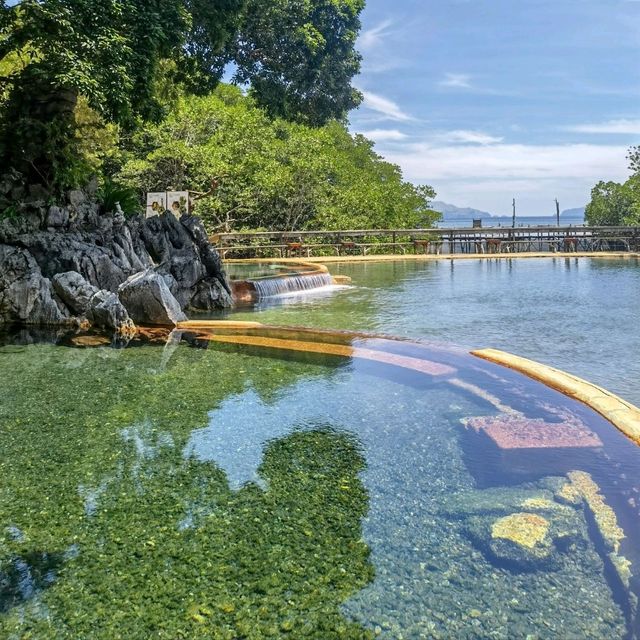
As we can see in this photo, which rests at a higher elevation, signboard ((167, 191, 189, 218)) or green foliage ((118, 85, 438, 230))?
green foliage ((118, 85, 438, 230))

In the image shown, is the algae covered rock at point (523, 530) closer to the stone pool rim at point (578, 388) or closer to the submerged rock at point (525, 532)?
the submerged rock at point (525, 532)

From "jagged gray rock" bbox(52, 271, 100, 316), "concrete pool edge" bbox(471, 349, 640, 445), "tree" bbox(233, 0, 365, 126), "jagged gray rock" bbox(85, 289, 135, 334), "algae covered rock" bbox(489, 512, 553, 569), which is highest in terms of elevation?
"tree" bbox(233, 0, 365, 126)

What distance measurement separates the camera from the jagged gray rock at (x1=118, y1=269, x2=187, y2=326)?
30.7 ft

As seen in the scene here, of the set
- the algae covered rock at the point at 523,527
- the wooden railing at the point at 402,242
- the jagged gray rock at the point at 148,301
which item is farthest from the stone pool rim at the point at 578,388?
the wooden railing at the point at 402,242

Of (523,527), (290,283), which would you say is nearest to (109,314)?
(290,283)

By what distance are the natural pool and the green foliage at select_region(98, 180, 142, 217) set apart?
754 cm

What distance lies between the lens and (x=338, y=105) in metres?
14.6

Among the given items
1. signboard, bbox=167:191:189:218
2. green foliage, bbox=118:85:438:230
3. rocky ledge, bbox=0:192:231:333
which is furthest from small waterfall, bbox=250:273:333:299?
green foliage, bbox=118:85:438:230

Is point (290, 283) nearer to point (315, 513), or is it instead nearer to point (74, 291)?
point (74, 291)

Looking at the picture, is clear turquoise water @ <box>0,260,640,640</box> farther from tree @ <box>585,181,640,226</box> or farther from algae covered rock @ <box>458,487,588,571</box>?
tree @ <box>585,181,640,226</box>

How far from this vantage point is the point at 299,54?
1346 cm

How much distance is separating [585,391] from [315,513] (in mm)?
2852

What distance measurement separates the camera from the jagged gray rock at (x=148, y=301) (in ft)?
30.7

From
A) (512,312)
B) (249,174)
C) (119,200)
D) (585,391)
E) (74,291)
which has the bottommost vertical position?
(585,391)
